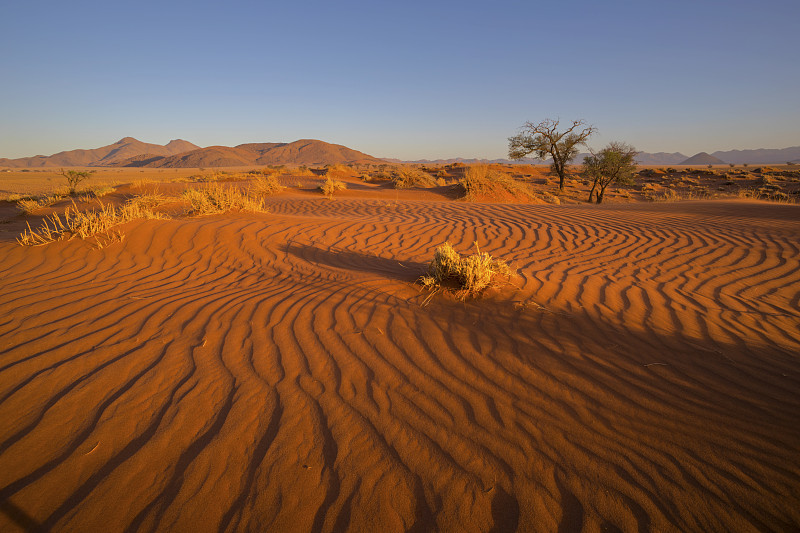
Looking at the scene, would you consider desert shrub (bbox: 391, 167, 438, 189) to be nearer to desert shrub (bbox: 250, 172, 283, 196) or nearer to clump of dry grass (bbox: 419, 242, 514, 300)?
desert shrub (bbox: 250, 172, 283, 196)

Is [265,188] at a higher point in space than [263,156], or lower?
higher

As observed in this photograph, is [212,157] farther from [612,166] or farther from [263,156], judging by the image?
[612,166]

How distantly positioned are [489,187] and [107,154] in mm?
155356

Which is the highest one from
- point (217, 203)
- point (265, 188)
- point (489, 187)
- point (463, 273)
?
point (217, 203)

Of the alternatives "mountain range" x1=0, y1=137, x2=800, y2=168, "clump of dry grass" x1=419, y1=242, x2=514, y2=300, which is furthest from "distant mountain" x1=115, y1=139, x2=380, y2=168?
"clump of dry grass" x1=419, y1=242, x2=514, y2=300

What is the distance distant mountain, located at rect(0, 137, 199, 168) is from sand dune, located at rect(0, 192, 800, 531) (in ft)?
397

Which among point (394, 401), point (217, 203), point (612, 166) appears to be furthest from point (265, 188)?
point (612, 166)

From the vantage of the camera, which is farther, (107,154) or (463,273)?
(107,154)

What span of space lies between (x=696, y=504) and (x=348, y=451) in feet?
5.24

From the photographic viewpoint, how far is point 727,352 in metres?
2.75

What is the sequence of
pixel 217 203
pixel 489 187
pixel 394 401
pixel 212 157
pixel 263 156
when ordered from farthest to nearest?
pixel 263 156, pixel 212 157, pixel 489 187, pixel 217 203, pixel 394 401

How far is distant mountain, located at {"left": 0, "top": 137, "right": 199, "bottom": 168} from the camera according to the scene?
10406cm

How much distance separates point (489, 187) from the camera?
50.5ft

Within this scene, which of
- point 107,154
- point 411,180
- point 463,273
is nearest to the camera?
point 463,273
